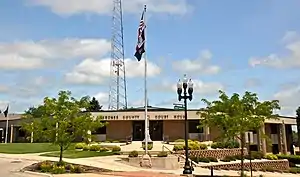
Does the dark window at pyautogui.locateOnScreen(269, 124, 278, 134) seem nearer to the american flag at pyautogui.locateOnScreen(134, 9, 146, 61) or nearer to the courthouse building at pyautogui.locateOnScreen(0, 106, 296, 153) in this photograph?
the courthouse building at pyautogui.locateOnScreen(0, 106, 296, 153)

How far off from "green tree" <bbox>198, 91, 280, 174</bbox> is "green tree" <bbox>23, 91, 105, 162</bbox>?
803 centimetres

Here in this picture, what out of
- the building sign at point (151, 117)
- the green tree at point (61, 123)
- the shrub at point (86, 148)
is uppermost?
the building sign at point (151, 117)

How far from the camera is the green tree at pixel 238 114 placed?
22.2 metres

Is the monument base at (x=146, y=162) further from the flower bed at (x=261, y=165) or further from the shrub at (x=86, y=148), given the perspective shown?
the shrub at (x=86, y=148)

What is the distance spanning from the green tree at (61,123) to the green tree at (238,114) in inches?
316

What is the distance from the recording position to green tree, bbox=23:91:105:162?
83.9 feet

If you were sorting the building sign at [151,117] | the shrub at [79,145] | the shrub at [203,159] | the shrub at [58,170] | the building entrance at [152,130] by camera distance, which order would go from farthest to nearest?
the building entrance at [152,130] → the building sign at [151,117] → the shrub at [79,145] → the shrub at [203,159] → the shrub at [58,170]

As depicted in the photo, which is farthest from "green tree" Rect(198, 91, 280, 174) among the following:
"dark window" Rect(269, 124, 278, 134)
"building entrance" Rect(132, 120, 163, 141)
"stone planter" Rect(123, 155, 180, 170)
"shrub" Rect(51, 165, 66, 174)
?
"dark window" Rect(269, 124, 278, 134)

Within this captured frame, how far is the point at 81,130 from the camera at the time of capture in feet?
85.1

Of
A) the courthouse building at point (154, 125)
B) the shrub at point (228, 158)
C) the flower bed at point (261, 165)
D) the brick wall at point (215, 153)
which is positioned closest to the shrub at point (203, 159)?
the brick wall at point (215, 153)

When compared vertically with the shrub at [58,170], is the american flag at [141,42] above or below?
above

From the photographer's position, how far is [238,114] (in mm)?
22484

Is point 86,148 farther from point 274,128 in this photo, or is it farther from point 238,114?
point 274,128

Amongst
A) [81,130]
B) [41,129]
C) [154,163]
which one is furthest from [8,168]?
[154,163]
